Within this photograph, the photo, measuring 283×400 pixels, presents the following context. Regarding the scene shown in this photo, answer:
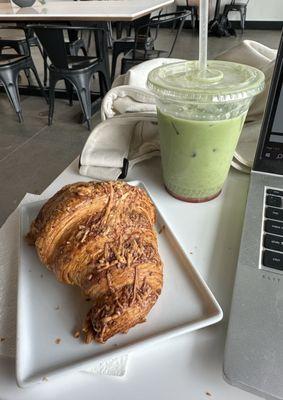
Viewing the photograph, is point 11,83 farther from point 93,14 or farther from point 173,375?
point 173,375

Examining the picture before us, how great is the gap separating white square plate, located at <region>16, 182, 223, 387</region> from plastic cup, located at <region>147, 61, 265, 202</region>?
0.13m

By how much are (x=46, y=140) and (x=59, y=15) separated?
2.90 feet

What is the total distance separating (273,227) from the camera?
1.33 feet

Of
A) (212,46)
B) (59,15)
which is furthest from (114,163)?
(212,46)

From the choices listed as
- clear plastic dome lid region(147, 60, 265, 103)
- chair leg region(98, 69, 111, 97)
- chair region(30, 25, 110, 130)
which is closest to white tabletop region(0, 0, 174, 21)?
chair region(30, 25, 110, 130)

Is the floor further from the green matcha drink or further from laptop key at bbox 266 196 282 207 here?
laptop key at bbox 266 196 282 207

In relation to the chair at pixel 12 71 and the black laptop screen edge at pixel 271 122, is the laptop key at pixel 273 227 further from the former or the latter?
the chair at pixel 12 71

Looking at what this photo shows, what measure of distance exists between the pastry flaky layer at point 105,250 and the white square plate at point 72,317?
17 millimetres

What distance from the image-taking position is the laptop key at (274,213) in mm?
418

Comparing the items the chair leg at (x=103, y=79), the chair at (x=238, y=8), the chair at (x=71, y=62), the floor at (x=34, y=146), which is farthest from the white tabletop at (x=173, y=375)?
the chair at (x=238, y=8)

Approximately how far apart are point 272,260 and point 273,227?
59 mm

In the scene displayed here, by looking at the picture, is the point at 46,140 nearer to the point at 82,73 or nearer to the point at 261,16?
the point at 82,73

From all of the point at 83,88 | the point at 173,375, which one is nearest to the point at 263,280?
the point at 173,375

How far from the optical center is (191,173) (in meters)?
0.47
